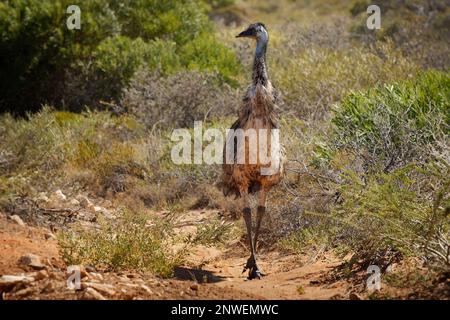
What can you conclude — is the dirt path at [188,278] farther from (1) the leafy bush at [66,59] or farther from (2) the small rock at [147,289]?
(1) the leafy bush at [66,59]

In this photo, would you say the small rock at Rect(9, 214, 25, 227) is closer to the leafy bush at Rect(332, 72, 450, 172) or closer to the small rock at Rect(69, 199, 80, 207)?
the small rock at Rect(69, 199, 80, 207)

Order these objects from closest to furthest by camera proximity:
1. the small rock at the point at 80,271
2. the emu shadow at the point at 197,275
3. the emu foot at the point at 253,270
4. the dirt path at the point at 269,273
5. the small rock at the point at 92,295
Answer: the small rock at the point at 92,295, the small rock at the point at 80,271, the dirt path at the point at 269,273, the emu shadow at the point at 197,275, the emu foot at the point at 253,270

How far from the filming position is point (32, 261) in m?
6.17

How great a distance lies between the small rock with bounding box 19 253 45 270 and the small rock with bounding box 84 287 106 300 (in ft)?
3.27

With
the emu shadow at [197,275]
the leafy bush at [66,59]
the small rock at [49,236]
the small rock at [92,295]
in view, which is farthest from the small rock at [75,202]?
the leafy bush at [66,59]

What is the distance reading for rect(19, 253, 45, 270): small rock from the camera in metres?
6.13

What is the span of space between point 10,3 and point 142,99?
4.42m

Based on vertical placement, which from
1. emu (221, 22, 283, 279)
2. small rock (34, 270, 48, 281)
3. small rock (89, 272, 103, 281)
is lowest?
small rock (89, 272, 103, 281)

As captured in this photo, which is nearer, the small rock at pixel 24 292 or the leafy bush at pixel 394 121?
the small rock at pixel 24 292

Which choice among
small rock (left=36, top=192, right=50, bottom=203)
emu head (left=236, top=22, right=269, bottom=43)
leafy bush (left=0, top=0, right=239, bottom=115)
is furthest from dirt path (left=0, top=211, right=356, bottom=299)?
leafy bush (left=0, top=0, right=239, bottom=115)

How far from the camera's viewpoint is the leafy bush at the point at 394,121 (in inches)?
287

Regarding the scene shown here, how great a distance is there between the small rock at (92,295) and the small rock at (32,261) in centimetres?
100

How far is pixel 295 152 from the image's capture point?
28.2 feet

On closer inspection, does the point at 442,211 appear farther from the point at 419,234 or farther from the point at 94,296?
the point at 94,296
